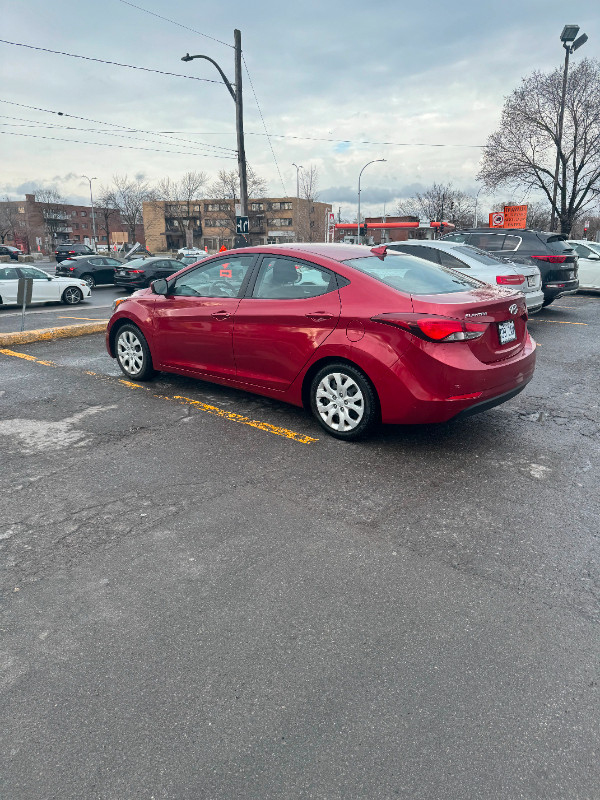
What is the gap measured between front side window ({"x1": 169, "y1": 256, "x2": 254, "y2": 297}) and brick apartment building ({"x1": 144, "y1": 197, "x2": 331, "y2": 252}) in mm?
80879

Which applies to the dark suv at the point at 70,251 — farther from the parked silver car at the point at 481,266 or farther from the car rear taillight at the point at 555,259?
the parked silver car at the point at 481,266

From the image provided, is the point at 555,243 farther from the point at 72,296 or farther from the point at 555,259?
the point at 72,296

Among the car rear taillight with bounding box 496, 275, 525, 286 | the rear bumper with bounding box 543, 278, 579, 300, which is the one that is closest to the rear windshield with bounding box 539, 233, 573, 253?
the rear bumper with bounding box 543, 278, 579, 300

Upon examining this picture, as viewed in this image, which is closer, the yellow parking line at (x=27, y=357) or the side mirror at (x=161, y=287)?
the side mirror at (x=161, y=287)

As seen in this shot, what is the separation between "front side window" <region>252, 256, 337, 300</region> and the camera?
16.0 ft

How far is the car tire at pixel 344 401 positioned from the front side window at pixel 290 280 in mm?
712

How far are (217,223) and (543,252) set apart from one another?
86.8 metres

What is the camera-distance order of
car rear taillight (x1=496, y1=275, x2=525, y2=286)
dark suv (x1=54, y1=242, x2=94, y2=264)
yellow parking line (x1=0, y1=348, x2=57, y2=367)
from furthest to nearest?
dark suv (x1=54, y1=242, x2=94, y2=264) < car rear taillight (x1=496, y1=275, x2=525, y2=286) < yellow parking line (x1=0, y1=348, x2=57, y2=367)

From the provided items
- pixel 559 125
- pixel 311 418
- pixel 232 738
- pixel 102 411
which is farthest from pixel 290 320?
pixel 559 125

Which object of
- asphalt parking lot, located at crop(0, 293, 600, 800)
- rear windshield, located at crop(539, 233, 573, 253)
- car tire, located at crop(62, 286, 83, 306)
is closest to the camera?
asphalt parking lot, located at crop(0, 293, 600, 800)

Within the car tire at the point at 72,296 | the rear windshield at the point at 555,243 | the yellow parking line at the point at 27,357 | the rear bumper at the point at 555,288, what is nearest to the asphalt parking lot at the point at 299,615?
the yellow parking line at the point at 27,357

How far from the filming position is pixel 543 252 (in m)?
12.6

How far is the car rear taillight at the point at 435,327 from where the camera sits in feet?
13.7

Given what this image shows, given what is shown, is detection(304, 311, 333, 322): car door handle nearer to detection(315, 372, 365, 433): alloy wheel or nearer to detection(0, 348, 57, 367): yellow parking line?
detection(315, 372, 365, 433): alloy wheel
